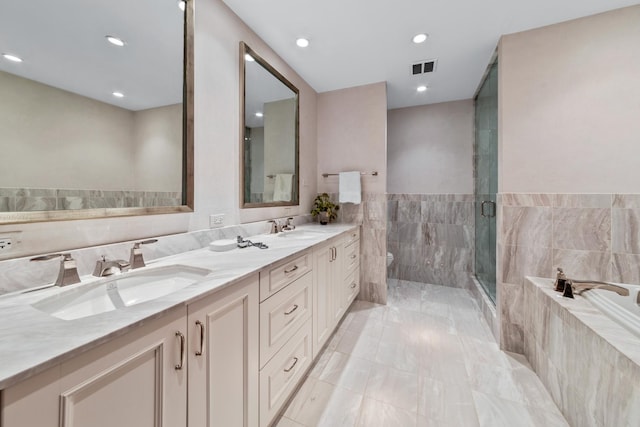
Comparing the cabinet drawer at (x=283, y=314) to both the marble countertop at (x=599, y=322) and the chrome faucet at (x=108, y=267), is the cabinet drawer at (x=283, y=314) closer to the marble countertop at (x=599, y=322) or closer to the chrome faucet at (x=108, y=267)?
the chrome faucet at (x=108, y=267)

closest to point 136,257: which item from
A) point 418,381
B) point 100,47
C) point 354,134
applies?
point 100,47

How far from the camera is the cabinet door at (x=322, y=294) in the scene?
5.41 feet

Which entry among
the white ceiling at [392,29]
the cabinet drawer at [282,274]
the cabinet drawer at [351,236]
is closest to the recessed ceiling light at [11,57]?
the cabinet drawer at [282,274]

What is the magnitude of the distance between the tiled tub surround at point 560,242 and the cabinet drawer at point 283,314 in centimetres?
156

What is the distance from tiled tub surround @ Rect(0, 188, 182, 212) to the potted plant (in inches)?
64.0

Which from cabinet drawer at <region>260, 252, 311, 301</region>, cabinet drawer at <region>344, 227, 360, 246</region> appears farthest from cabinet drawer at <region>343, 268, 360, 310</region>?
cabinet drawer at <region>260, 252, 311, 301</region>

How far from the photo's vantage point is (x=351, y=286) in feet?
8.05

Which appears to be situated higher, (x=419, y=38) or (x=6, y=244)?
(x=419, y=38)

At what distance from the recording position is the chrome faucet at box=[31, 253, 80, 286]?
85 cm

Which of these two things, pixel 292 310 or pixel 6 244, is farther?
pixel 292 310

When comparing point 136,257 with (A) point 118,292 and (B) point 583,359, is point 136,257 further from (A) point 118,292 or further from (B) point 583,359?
(B) point 583,359

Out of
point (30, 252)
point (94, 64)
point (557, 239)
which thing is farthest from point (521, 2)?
point (30, 252)

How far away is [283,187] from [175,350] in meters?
1.73

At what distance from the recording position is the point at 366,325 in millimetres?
2264
